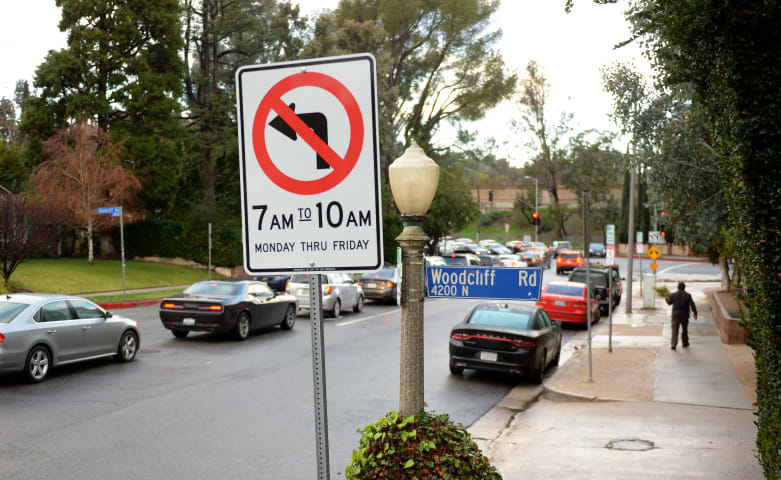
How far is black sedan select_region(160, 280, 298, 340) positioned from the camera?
1670 centimetres

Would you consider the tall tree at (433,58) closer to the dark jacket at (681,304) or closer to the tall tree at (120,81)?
the tall tree at (120,81)

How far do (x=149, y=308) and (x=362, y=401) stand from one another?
15.7 meters

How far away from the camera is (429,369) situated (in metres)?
14.6

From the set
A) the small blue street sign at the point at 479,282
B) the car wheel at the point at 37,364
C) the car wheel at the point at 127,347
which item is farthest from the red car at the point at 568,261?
the small blue street sign at the point at 479,282

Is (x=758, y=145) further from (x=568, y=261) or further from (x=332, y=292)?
(x=568, y=261)

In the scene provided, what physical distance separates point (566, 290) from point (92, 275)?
22.7 meters

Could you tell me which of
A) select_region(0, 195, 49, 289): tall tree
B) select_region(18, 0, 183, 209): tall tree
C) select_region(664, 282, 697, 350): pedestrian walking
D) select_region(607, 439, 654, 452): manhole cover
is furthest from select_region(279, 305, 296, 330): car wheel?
select_region(18, 0, 183, 209): tall tree

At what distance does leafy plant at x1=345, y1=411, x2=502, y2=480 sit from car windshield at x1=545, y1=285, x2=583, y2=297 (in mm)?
17905

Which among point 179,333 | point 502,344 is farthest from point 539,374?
point 179,333

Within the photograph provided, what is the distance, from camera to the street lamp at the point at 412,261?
4703 mm

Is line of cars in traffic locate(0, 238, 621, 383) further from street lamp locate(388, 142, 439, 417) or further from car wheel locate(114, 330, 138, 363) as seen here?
street lamp locate(388, 142, 439, 417)

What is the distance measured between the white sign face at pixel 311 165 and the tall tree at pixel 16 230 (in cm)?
2357

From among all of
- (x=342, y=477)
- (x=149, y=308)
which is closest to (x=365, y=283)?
(x=149, y=308)

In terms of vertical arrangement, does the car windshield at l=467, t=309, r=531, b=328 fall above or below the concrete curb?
above
